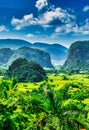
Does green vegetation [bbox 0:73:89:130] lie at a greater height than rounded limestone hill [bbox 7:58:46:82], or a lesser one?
lesser

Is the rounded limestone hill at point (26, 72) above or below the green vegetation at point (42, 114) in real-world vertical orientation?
above

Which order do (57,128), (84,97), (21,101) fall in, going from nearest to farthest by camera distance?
(57,128), (21,101), (84,97)

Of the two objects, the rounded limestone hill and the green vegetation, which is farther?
the rounded limestone hill

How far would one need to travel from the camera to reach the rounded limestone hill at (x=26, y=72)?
159 m

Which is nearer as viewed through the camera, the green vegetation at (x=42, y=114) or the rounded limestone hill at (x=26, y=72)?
the green vegetation at (x=42, y=114)

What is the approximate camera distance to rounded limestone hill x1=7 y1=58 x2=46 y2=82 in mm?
158812

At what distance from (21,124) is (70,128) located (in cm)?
735

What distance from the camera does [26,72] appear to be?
162 metres

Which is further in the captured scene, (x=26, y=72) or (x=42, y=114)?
(x=26, y=72)

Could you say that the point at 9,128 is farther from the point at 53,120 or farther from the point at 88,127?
the point at 88,127

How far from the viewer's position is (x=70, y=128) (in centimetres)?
3341

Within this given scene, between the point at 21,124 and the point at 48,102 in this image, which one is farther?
the point at 21,124

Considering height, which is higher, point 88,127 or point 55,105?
point 55,105

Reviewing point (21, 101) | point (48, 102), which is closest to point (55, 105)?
point (48, 102)
